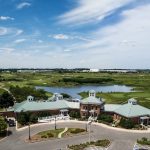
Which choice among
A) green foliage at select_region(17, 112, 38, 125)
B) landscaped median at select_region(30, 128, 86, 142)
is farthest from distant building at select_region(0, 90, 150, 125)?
landscaped median at select_region(30, 128, 86, 142)

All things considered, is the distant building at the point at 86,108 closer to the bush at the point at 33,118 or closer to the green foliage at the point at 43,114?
the green foliage at the point at 43,114

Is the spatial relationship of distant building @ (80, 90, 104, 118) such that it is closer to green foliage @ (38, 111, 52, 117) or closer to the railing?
the railing

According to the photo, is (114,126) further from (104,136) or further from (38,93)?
(38,93)

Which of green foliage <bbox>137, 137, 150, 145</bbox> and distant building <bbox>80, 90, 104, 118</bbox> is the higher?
distant building <bbox>80, 90, 104, 118</bbox>

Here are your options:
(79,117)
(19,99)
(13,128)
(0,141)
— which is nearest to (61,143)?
(0,141)

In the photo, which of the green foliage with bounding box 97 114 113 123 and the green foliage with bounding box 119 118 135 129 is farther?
the green foliage with bounding box 97 114 113 123

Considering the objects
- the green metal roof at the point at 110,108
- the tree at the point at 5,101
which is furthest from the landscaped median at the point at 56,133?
the tree at the point at 5,101

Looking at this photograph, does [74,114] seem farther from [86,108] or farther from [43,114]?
[43,114]
